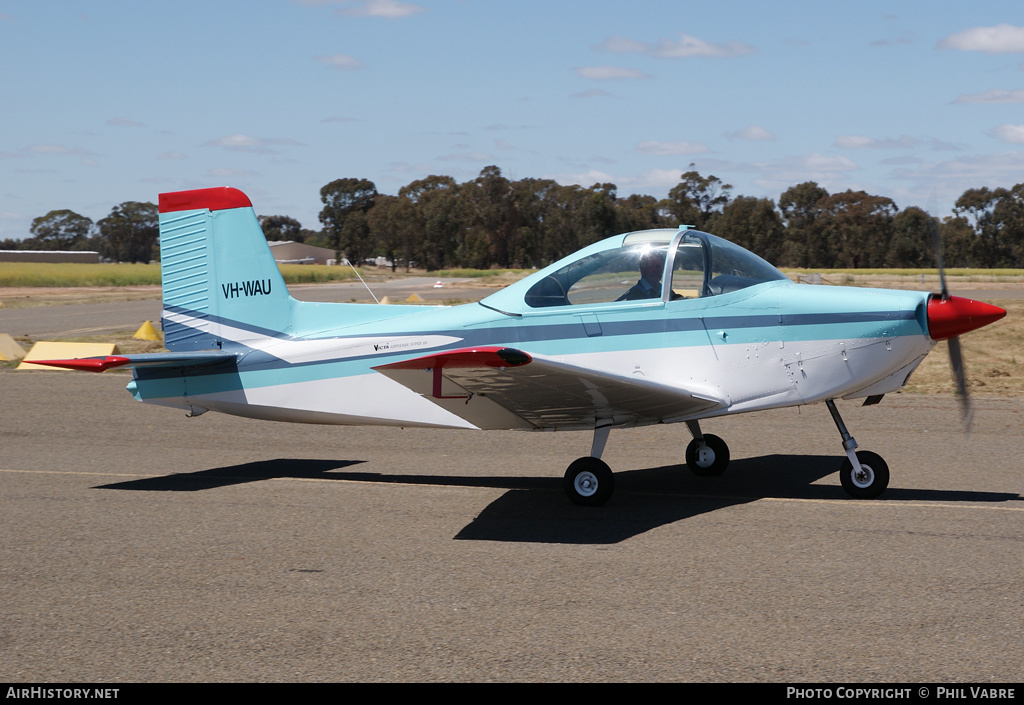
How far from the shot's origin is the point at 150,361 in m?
7.94

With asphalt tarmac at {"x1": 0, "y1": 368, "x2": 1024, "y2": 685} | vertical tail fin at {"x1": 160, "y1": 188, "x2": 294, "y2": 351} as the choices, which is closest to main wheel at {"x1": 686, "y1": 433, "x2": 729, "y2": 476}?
asphalt tarmac at {"x1": 0, "y1": 368, "x2": 1024, "y2": 685}

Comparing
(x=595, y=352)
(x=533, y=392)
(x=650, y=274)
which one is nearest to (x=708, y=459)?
(x=595, y=352)

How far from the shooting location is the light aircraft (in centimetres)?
666

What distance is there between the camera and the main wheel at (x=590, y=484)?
278 inches

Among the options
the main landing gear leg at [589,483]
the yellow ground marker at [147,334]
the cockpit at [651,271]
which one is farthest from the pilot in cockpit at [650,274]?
the yellow ground marker at [147,334]

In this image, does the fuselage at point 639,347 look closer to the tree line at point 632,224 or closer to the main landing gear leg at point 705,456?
the main landing gear leg at point 705,456

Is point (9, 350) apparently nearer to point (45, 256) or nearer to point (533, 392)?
point (533, 392)

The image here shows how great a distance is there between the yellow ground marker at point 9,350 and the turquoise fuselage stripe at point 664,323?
13.4 meters

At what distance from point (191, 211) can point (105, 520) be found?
10.3 feet

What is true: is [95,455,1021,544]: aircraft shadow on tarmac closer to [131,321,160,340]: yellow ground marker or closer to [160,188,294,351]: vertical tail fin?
[160,188,294,351]: vertical tail fin

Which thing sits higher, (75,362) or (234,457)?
(75,362)

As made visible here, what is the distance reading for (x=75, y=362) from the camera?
7.43m
